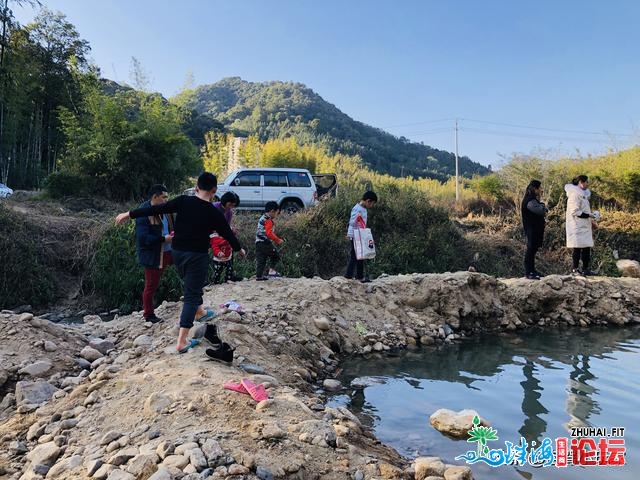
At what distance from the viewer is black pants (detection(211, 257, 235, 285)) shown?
755 cm

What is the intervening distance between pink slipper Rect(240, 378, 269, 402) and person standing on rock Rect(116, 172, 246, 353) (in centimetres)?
98

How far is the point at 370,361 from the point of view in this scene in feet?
21.0

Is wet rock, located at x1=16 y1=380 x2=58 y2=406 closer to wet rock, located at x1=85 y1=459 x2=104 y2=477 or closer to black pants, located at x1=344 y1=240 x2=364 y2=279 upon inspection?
wet rock, located at x1=85 y1=459 x2=104 y2=477

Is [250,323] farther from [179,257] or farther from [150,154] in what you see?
[150,154]

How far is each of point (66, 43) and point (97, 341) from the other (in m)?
22.7

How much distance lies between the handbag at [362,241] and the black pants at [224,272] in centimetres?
194

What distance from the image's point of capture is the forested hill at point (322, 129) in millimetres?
50844

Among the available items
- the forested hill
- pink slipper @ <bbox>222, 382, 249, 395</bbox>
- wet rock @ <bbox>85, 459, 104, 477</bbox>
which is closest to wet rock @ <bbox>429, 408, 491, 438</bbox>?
pink slipper @ <bbox>222, 382, 249, 395</bbox>

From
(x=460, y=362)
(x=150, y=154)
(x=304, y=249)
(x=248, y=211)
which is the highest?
(x=150, y=154)

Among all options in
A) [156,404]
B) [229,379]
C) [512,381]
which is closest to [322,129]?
[512,381]

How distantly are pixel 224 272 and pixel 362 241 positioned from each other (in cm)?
225

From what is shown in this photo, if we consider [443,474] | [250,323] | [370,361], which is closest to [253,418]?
[443,474]

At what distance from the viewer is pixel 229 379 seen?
3.89 m

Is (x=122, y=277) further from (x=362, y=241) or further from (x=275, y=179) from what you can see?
(x=275, y=179)
